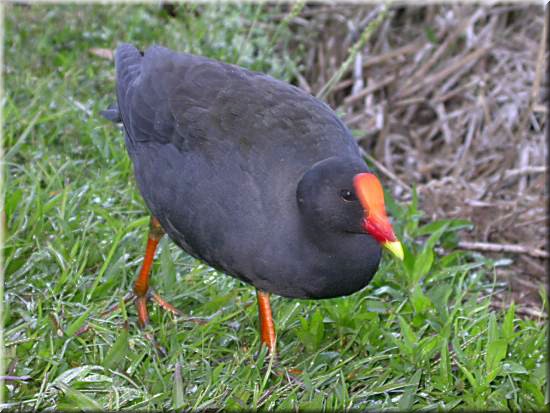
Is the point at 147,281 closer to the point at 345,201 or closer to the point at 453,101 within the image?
the point at 345,201

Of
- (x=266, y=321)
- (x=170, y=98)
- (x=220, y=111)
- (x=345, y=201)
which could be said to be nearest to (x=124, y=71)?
(x=170, y=98)

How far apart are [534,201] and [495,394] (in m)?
1.98

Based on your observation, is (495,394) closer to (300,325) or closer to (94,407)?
(300,325)

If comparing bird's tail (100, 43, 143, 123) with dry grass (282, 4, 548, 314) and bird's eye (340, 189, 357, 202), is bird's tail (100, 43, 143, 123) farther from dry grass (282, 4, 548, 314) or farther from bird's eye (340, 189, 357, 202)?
dry grass (282, 4, 548, 314)

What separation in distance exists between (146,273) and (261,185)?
0.88 m

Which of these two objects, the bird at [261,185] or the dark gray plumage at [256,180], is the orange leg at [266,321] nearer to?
the bird at [261,185]

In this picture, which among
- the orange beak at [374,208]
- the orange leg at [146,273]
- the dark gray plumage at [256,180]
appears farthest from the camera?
the orange leg at [146,273]

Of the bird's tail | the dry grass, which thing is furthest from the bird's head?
the dry grass

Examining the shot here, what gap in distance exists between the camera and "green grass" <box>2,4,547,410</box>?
3.05m

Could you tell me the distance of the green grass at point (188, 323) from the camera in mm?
3053

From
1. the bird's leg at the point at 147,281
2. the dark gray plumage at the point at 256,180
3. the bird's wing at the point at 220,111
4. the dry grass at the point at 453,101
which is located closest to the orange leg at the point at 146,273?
the bird's leg at the point at 147,281

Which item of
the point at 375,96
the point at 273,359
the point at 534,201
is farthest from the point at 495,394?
the point at 375,96

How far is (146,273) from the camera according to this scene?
3.62 meters

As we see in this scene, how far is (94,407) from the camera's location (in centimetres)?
285
